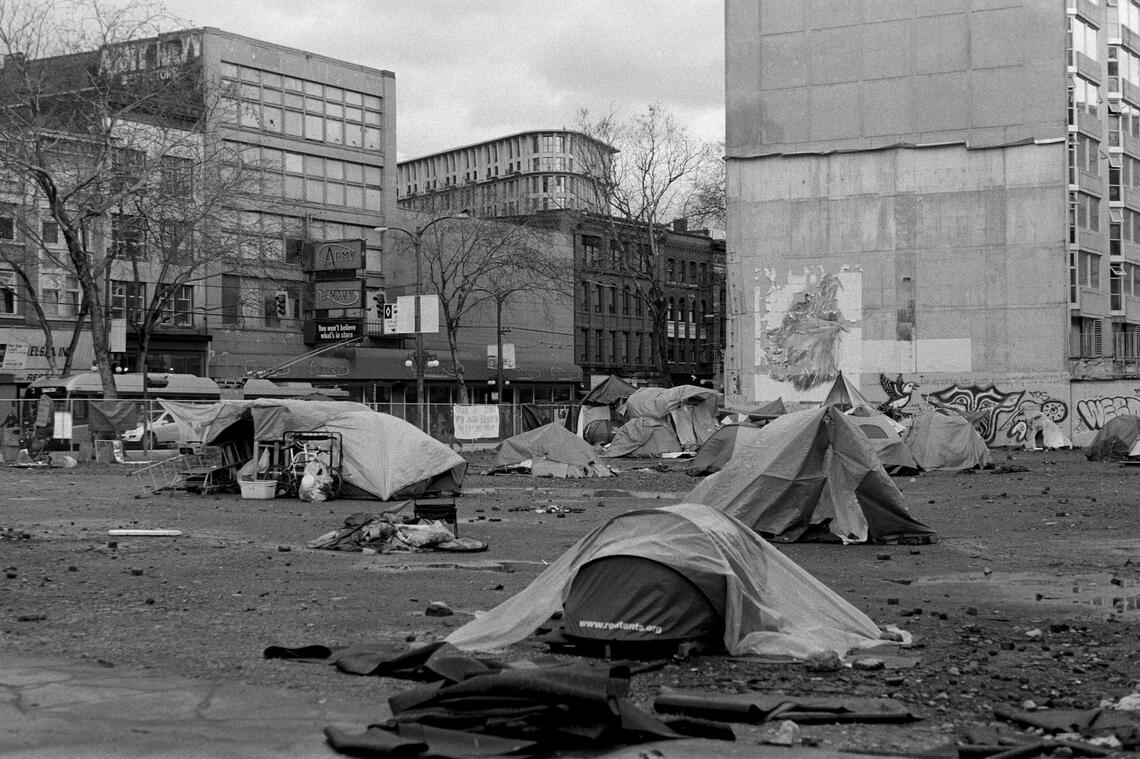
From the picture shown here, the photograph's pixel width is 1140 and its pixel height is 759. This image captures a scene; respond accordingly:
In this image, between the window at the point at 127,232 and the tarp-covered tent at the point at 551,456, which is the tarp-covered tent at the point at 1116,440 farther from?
the window at the point at 127,232

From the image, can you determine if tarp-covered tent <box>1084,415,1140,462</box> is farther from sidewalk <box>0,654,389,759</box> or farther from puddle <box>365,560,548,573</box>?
sidewalk <box>0,654,389,759</box>

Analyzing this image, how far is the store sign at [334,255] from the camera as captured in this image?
6400 centimetres

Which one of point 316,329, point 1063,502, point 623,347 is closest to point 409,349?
point 316,329

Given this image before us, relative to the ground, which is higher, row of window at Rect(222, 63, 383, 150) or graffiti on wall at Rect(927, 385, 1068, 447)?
row of window at Rect(222, 63, 383, 150)

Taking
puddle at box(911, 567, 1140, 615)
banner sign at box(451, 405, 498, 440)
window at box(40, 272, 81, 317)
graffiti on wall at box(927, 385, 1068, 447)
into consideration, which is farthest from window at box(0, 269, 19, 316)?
puddle at box(911, 567, 1140, 615)

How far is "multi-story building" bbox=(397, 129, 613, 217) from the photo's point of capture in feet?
318

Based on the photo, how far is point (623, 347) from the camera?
93000 millimetres

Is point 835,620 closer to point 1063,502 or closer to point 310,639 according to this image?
point 310,639

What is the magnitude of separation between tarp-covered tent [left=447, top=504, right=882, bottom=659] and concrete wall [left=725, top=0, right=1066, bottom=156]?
152 ft

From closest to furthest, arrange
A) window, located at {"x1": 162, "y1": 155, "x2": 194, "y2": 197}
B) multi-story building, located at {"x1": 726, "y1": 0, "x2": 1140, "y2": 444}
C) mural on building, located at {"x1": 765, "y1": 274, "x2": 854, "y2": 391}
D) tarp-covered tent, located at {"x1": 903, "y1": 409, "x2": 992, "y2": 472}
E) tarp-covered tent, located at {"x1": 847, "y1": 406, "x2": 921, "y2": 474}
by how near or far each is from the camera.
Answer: tarp-covered tent, located at {"x1": 847, "y1": 406, "x2": 921, "y2": 474}, tarp-covered tent, located at {"x1": 903, "y1": 409, "x2": 992, "y2": 472}, window, located at {"x1": 162, "y1": 155, "x2": 194, "y2": 197}, multi-story building, located at {"x1": 726, "y1": 0, "x2": 1140, "y2": 444}, mural on building, located at {"x1": 765, "y1": 274, "x2": 854, "y2": 391}

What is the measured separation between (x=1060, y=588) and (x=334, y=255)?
178 feet

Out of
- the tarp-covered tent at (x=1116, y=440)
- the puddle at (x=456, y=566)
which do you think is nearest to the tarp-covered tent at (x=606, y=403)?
the tarp-covered tent at (x=1116, y=440)

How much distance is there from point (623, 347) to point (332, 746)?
284 feet

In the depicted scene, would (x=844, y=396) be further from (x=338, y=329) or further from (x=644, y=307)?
(x=644, y=307)
